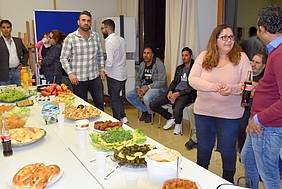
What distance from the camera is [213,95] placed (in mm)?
2240

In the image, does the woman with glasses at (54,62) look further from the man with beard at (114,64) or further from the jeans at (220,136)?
the jeans at (220,136)

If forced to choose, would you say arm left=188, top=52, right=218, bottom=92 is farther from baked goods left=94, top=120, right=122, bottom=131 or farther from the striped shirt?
the striped shirt

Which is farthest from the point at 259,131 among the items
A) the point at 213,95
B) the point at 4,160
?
the point at 4,160

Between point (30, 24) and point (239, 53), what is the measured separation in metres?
4.60

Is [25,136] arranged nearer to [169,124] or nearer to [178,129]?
[178,129]

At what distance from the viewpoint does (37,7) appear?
5.83m

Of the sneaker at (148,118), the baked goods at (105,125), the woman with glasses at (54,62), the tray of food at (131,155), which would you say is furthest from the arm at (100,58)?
the tray of food at (131,155)

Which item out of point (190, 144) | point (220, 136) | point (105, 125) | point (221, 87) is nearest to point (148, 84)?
point (190, 144)

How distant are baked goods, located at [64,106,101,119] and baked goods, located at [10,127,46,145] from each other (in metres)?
0.32

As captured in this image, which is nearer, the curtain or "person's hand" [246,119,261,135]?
"person's hand" [246,119,261,135]

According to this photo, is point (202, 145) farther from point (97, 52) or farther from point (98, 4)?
point (98, 4)

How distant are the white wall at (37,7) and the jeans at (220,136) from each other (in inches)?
175

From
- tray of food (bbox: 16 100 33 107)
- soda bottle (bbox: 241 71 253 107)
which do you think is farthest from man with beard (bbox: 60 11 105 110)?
soda bottle (bbox: 241 71 253 107)

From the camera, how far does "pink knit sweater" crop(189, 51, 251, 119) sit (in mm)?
2174
